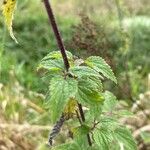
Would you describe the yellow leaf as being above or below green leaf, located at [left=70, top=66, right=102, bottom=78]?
above

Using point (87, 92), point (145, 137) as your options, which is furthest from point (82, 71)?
point (145, 137)

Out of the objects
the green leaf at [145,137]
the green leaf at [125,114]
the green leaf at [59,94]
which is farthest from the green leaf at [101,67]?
the green leaf at [145,137]

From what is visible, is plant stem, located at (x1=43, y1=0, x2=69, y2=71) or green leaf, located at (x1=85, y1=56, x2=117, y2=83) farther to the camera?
green leaf, located at (x1=85, y1=56, x2=117, y2=83)

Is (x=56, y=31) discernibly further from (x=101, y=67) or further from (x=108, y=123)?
(x=108, y=123)

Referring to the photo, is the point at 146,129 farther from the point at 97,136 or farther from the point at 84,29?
the point at 97,136

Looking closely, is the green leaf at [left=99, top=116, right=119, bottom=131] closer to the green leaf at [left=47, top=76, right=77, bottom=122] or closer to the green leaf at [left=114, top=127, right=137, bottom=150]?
the green leaf at [left=114, top=127, right=137, bottom=150]

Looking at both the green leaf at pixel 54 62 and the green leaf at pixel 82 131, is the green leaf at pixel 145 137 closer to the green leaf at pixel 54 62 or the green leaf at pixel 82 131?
the green leaf at pixel 82 131

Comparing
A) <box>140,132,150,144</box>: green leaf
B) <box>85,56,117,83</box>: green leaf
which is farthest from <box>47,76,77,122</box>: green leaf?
<box>140,132,150,144</box>: green leaf
